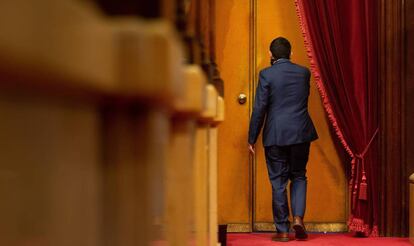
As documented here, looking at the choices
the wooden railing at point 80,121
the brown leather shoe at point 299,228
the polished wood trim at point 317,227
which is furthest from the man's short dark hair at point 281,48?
the wooden railing at point 80,121

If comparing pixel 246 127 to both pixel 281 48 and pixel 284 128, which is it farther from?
pixel 281 48

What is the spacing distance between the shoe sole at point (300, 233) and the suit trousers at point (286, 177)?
0.06 metres

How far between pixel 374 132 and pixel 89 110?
4.17 m

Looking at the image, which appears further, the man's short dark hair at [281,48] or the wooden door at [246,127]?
the wooden door at [246,127]

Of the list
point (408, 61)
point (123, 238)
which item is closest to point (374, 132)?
point (408, 61)

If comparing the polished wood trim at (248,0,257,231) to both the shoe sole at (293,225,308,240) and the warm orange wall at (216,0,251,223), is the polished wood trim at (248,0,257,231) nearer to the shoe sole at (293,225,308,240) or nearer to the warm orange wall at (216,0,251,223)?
the warm orange wall at (216,0,251,223)

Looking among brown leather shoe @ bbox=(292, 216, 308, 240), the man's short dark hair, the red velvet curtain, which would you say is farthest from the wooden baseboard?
the man's short dark hair

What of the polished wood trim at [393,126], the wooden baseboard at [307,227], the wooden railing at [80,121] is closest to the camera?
the wooden railing at [80,121]

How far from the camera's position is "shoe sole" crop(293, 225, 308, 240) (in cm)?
416

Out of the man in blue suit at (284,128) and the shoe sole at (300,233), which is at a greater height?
the man in blue suit at (284,128)

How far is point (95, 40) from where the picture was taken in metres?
0.41

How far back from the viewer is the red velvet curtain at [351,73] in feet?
14.6

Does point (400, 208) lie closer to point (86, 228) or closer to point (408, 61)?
point (408, 61)

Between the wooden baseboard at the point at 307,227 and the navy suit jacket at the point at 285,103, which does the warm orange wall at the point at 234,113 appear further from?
the navy suit jacket at the point at 285,103
